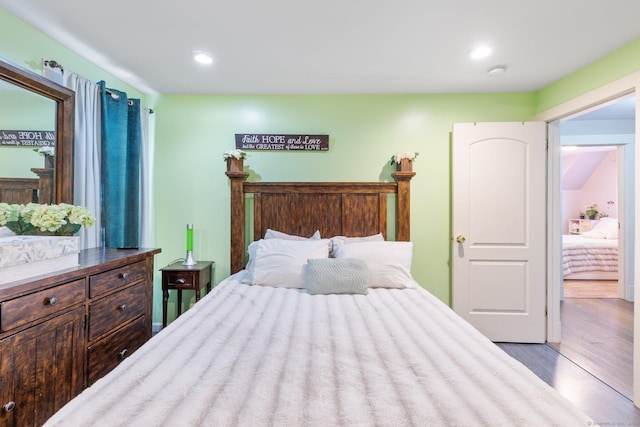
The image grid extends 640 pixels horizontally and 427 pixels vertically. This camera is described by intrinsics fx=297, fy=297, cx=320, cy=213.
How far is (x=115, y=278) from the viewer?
181 cm

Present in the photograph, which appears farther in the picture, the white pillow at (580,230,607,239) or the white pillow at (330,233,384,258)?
the white pillow at (580,230,607,239)

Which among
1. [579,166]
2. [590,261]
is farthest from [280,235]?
[579,166]

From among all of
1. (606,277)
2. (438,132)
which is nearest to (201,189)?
(438,132)

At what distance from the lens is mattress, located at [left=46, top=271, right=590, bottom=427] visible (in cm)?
82

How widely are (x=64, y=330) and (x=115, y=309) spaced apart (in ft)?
1.12

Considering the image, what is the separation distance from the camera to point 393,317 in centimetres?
160

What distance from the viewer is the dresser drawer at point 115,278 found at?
1.65 metres

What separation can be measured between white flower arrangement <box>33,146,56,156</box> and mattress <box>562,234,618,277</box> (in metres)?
6.80

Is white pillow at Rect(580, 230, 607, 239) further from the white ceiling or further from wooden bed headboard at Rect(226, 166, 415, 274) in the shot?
wooden bed headboard at Rect(226, 166, 415, 274)

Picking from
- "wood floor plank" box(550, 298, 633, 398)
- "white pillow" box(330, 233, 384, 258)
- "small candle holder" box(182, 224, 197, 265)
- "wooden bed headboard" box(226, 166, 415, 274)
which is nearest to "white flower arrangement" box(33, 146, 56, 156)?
"small candle holder" box(182, 224, 197, 265)

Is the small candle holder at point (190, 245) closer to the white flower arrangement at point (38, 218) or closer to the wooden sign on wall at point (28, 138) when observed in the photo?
the white flower arrangement at point (38, 218)

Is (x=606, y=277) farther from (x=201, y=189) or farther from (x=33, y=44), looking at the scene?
(x=33, y=44)

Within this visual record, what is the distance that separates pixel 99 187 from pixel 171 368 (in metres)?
1.94

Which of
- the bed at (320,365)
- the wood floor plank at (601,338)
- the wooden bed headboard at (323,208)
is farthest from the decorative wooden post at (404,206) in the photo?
the wood floor plank at (601,338)
